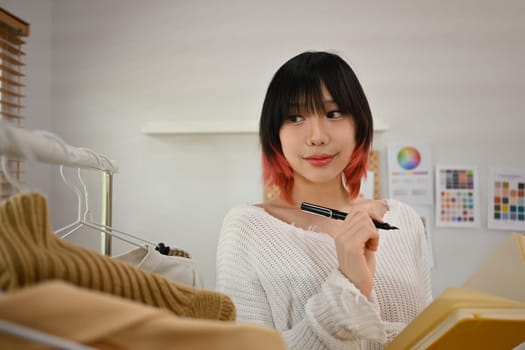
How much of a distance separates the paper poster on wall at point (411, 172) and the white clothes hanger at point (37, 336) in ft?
6.87

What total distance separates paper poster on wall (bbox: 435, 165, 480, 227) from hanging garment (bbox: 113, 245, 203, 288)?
1708 mm

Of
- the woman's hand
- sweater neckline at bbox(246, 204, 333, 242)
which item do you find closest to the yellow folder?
the woman's hand

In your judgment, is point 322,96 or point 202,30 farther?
point 202,30

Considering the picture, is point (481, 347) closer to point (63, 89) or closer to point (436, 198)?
point (436, 198)

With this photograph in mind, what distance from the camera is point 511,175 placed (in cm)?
218

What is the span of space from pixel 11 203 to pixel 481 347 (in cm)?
71

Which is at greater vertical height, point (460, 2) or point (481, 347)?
point (460, 2)

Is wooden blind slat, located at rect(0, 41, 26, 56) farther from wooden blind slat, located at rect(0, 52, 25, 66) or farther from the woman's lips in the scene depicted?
the woman's lips

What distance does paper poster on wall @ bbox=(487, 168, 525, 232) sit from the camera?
2.16m

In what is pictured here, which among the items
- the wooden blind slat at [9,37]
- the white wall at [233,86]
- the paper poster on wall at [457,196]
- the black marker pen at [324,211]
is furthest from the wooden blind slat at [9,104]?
the paper poster on wall at [457,196]

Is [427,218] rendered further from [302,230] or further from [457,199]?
[302,230]

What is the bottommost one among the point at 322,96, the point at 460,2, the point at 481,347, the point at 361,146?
the point at 481,347

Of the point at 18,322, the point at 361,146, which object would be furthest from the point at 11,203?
the point at 361,146

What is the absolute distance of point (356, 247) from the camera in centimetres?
84
